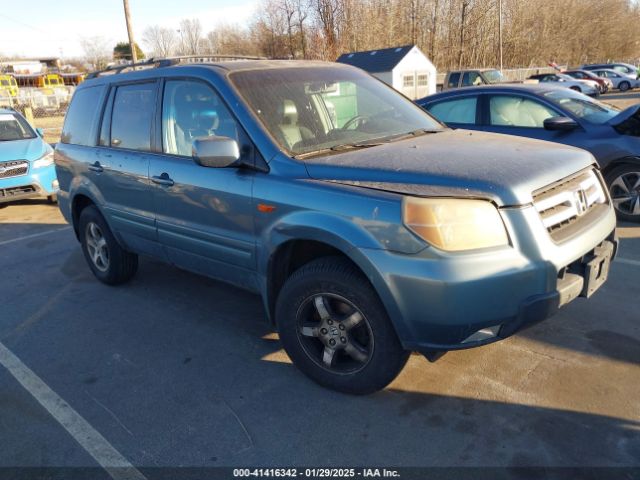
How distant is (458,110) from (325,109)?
12.3ft

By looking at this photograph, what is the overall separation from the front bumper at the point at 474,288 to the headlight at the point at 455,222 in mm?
50

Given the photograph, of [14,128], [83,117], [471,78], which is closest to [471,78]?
[471,78]

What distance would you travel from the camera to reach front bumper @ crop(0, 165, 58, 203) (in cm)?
872

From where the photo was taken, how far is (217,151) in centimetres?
313

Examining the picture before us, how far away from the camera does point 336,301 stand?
3.01m

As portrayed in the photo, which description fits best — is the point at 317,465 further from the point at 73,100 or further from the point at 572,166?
the point at 73,100

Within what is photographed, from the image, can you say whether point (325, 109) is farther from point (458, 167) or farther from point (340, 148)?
point (458, 167)

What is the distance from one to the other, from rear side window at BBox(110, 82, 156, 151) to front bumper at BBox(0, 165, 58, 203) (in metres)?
4.91

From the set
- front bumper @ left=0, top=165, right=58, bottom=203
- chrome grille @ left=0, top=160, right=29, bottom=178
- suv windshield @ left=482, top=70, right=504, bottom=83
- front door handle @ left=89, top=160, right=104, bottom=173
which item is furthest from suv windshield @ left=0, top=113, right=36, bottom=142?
suv windshield @ left=482, top=70, right=504, bottom=83

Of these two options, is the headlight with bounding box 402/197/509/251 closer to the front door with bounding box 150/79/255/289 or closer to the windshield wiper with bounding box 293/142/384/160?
the windshield wiper with bounding box 293/142/384/160

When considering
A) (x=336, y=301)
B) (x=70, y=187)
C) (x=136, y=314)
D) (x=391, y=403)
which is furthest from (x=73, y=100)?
(x=391, y=403)

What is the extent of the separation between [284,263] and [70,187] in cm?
297

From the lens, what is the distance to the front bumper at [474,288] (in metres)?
2.49

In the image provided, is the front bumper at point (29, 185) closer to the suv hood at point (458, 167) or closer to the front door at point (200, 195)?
the front door at point (200, 195)
